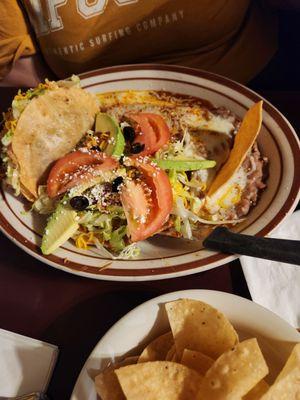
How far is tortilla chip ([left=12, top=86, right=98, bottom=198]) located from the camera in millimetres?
1646

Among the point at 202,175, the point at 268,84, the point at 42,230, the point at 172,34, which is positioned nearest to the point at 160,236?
the point at 202,175

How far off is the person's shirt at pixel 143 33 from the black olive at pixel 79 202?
0.92 metres

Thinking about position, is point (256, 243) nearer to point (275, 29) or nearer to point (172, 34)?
point (172, 34)

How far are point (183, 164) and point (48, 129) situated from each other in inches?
20.2

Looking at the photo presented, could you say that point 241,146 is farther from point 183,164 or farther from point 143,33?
point 143,33

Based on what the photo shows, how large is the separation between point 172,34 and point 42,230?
3.51ft

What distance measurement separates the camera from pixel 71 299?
1.42 metres

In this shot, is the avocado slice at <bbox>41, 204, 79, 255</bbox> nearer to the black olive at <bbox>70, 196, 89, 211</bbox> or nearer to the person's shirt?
the black olive at <bbox>70, 196, 89, 211</bbox>

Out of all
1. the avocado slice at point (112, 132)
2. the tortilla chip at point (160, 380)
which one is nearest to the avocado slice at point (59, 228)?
the avocado slice at point (112, 132)

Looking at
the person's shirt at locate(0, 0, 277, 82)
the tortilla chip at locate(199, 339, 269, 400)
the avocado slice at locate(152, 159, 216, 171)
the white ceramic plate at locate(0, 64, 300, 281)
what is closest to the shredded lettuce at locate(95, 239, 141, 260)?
the white ceramic plate at locate(0, 64, 300, 281)

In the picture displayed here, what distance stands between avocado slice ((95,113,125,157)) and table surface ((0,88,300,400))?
0.45 meters

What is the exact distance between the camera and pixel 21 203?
1.67 metres

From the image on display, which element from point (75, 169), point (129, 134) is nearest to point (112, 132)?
point (129, 134)

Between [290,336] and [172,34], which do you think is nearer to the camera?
[290,336]
